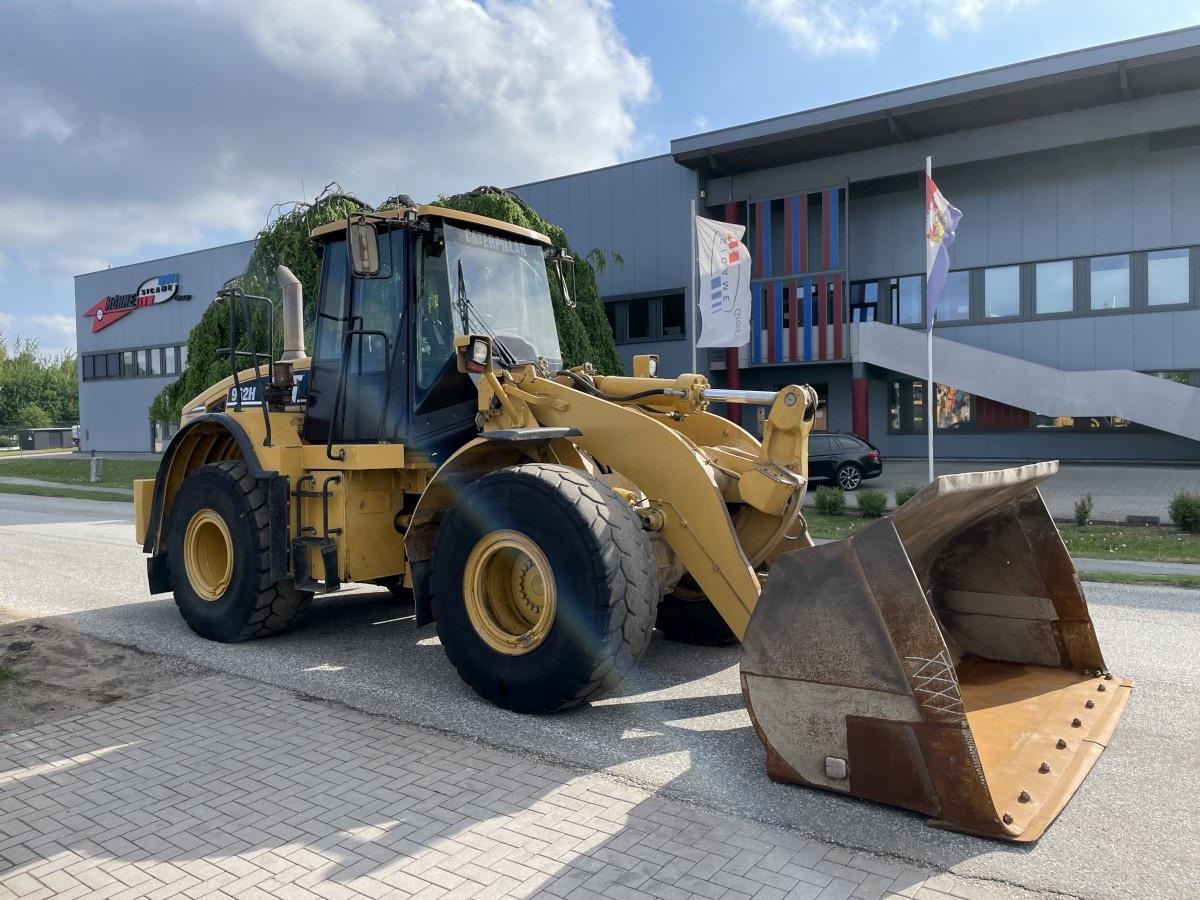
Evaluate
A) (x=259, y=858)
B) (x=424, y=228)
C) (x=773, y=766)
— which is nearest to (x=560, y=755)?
(x=773, y=766)

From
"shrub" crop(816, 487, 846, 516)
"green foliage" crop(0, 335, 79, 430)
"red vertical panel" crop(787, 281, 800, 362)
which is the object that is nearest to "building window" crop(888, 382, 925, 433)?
"red vertical panel" crop(787, 281, 800, 362)

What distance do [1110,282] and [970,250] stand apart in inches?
143

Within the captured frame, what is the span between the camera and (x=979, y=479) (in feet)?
14.1

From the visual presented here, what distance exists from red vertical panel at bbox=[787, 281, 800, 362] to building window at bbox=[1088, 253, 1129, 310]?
7655 millimetres

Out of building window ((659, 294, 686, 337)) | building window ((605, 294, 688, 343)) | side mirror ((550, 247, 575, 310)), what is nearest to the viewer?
side mirror ((550, 247, 575, 310))

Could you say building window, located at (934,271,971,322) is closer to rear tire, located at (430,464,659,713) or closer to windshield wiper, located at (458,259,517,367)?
windshield wiper, located at (458,259,517,367)

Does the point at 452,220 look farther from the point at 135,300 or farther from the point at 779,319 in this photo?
the point at 135,300

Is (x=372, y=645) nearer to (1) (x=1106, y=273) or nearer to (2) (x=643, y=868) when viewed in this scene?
(2) (x=643, y=868)

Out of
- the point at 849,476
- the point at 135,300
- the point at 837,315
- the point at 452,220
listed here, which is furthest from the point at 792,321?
Result: the point at 135,300

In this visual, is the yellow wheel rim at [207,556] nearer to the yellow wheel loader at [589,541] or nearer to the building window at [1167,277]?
the yellow wheel loader at [589,541]

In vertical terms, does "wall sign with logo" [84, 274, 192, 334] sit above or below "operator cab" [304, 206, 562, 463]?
above

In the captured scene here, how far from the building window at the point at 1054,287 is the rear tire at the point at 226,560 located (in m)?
23.8

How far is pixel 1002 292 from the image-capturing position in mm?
26172

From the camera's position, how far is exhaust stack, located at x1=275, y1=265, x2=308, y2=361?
7.42 meters
